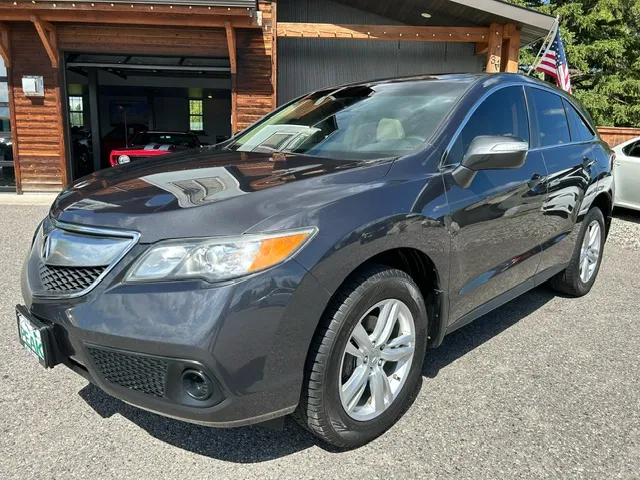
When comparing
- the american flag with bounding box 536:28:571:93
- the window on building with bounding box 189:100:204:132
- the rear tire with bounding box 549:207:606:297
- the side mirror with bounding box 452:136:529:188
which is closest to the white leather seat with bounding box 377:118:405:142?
the side mirror with bounding box 452:136:529:188

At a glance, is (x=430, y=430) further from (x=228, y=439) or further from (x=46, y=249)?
(x=46, y=249)

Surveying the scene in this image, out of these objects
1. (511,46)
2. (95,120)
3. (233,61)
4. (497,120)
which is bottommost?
(497,120)

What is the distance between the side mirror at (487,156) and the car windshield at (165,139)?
9250 millimetres

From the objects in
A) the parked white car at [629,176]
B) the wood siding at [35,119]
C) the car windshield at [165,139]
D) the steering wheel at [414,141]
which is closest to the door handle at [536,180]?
the steering wheel at [414,141]

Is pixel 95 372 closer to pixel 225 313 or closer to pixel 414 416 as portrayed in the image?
pixel 225 313

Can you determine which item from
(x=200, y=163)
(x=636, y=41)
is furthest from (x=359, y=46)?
(x=636, y=41)

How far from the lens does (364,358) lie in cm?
226

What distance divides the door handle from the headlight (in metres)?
1.91

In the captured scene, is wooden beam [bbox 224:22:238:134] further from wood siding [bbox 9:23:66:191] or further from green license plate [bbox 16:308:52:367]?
green license plate [bbox 16:308:52:367]

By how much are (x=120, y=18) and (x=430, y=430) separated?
9.30 metres

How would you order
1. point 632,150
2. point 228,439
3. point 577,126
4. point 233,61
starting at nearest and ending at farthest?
point 228,439 < point 577,126 < point 632,150 < point 233,61

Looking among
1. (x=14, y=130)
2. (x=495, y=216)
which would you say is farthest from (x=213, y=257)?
(x=14, y=130)

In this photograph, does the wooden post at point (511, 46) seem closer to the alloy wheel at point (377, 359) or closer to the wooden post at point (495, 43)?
the wooden post at point (495, 43)

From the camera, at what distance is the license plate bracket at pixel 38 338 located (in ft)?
6.67
